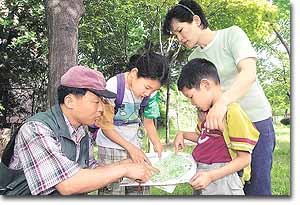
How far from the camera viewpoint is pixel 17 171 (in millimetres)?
1354

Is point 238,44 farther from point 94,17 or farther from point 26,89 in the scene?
point 26,89

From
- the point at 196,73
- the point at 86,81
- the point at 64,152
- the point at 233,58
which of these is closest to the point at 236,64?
the point at 233,58

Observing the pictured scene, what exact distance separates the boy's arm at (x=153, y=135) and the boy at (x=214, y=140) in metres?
0.06

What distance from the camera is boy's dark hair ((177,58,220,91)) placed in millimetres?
1574

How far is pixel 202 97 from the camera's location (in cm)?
156

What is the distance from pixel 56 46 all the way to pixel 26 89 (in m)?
0.18

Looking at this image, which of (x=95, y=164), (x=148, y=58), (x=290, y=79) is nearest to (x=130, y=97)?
(x=148, y=58)

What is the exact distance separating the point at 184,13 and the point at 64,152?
2.00 ft

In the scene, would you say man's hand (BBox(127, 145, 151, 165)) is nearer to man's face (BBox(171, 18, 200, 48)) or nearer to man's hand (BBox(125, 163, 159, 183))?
man's hand (BBox(125, 163, 159, 183))

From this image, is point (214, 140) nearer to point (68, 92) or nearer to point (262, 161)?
point (262, 161)

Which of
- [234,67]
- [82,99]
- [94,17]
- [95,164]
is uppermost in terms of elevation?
[94,17]

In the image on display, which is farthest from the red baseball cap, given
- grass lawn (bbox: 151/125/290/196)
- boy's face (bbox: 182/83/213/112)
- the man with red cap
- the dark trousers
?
the dark trousers

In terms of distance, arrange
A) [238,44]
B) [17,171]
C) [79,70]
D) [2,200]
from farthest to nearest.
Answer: [2,200]
[238,44]
[79,70]
[17,171]

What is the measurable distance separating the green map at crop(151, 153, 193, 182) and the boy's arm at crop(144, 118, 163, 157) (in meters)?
0.04
